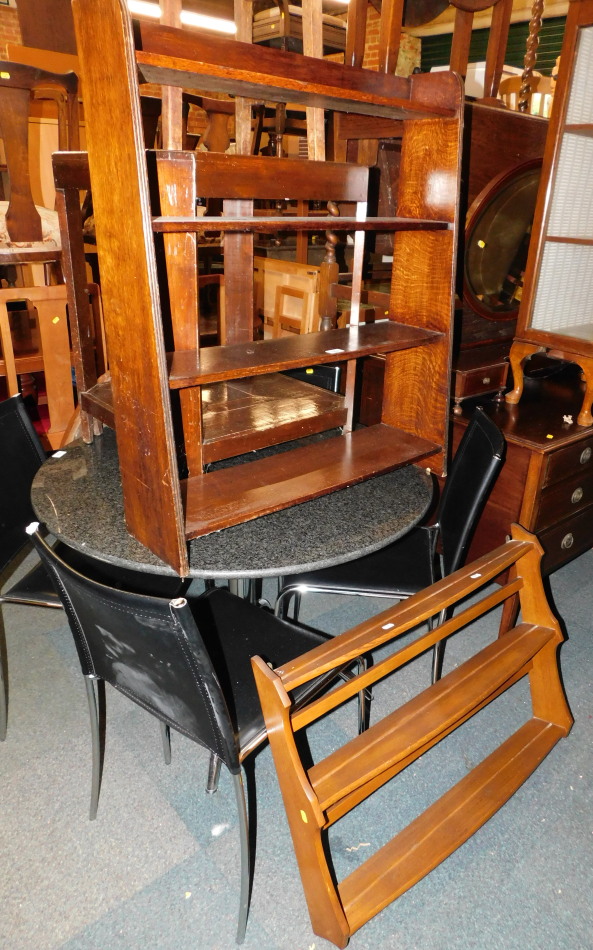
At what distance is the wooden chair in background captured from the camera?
2.39m

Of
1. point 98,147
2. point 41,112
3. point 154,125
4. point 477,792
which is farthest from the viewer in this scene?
point 41,112

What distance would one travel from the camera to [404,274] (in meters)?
1.86

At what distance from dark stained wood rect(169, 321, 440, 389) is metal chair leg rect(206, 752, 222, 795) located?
100 centimetres

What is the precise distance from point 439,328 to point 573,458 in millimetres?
738

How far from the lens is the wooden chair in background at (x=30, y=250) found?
239 cm

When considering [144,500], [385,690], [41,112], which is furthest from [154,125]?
[385,690]

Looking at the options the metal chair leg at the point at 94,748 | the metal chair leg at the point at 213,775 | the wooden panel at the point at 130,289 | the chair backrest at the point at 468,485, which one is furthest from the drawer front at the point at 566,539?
the metal chair leg at the point at 94,748

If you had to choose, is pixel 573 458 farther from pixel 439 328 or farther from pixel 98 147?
pixel 98 147

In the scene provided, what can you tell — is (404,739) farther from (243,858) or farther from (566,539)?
(566,539)

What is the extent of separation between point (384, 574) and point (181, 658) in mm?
889

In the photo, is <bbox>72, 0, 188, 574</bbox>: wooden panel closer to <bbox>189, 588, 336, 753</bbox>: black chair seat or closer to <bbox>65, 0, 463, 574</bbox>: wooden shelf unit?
<bbox>65, 0, 463, 574</bbox>: wooden shelf unit

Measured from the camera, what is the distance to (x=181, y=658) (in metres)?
1.12

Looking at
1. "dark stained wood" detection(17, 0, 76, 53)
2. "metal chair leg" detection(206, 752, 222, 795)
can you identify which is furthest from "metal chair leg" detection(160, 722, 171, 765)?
"dark stained wood" detection(17, 0, 76, 53)

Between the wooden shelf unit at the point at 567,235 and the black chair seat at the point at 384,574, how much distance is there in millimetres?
798
